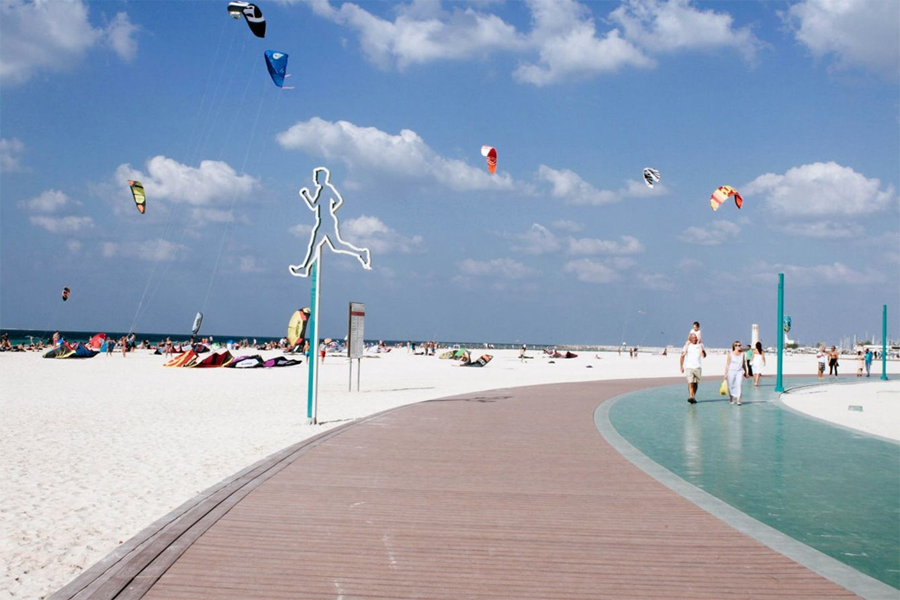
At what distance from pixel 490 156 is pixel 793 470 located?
2049cm

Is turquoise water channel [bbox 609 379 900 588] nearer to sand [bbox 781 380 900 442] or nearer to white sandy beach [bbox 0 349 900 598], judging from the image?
sand [bbox 781 380 900 442]

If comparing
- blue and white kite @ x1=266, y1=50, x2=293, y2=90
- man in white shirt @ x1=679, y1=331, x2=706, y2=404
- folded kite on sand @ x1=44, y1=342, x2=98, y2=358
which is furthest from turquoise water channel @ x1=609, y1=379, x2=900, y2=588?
folded kite on sand @ x1=44, y1=342, x2=98, y2=358

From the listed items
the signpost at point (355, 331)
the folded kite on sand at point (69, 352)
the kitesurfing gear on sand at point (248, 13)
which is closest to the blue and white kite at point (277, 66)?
the kitesurfing gear on sand at point (248, 13)

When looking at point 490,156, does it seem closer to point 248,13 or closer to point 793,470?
point 248,13

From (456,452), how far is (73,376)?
20072 millimetres

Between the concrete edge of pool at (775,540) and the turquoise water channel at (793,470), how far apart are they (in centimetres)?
21

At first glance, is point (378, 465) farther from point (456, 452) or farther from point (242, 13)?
point (242, 13)

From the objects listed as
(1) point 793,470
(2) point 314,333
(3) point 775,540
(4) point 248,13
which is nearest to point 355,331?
(2) point 314,333

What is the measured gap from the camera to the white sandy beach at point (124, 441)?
5129 mm

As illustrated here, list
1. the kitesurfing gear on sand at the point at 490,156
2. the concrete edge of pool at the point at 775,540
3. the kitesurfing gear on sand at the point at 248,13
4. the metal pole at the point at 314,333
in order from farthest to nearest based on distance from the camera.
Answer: the kitesurfing gear on sand at the point at 490,156 → the kitesurfing gear on sand at the point at 248,13 → the metal pole at the point at 314,333 → the concrete edge of pool at the point at 775,540

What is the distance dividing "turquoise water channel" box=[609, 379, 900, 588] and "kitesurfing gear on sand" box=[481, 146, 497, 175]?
536 inches

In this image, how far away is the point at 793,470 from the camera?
8.39m

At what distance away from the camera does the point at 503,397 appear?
57.3ft

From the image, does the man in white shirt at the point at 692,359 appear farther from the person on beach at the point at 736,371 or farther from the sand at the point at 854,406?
the sand at the point at 854,406
